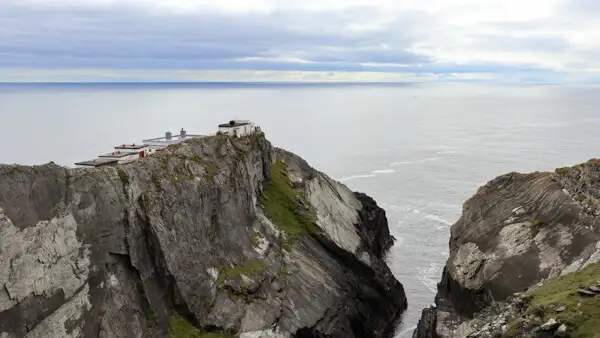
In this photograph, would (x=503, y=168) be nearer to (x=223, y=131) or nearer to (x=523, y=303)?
(x=223, y=131)

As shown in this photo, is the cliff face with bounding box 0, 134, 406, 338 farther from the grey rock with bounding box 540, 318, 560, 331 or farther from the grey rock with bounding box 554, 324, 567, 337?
the grey rock with bounding box 554, 324, 567, 337

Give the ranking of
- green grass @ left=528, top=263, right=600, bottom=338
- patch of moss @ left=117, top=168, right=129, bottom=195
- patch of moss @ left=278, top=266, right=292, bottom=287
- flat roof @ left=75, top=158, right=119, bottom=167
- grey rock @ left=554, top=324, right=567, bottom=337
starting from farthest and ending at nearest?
patch of moss @ left=278, top=266, right=292, bottom=287, flat roof @ left=75, top=158, right=119, bottom=167, patch of moss @ left=117, top=168, right=129, bottom=195, grey rock @ left=554, top=324, right=567, bottom=337, green grass @ left=528, top=263, right=600, bottom=338

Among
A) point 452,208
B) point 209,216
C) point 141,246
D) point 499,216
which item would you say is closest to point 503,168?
point 452,208

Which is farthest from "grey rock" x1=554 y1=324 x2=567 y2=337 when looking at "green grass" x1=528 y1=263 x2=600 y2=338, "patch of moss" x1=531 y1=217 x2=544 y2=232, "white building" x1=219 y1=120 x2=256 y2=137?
"white building" x1=219 y1=120 x2=256 y2=137

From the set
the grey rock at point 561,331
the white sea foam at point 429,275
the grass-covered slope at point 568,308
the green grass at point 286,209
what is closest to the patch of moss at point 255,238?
the green grass at point 286,209

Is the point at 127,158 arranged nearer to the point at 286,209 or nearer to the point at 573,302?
the point at 286,209
